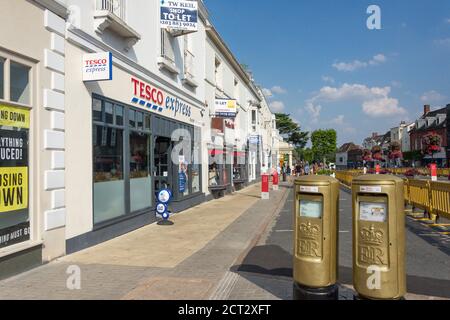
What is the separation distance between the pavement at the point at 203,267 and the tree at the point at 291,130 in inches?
2826

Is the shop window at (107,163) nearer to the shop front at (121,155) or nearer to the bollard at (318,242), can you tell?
the shop front at (121,155)

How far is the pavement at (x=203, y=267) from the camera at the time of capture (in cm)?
510

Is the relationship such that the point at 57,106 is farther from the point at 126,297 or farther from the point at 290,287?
the point at 290,287

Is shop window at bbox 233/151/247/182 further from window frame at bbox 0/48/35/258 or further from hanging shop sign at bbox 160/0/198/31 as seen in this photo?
window frame at bbox 0/48/35/258

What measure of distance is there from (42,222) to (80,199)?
122 centimetres

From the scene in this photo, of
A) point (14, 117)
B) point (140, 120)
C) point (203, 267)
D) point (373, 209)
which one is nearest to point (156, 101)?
point (140, 120)

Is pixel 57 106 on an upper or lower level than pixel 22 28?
lower

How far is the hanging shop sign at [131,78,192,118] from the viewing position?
1032cm

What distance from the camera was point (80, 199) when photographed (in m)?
7.66

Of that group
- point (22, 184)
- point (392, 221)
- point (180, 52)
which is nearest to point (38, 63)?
point (22, 184)

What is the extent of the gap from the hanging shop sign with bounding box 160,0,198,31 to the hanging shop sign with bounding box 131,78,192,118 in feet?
6.33

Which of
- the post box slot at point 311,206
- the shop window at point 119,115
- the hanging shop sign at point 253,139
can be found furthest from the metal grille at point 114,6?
the hanging shop sign at point 253,139

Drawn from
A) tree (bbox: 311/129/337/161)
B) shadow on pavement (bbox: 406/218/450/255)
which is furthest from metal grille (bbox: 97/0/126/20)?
tree (bbox: 311/129/337/161)
